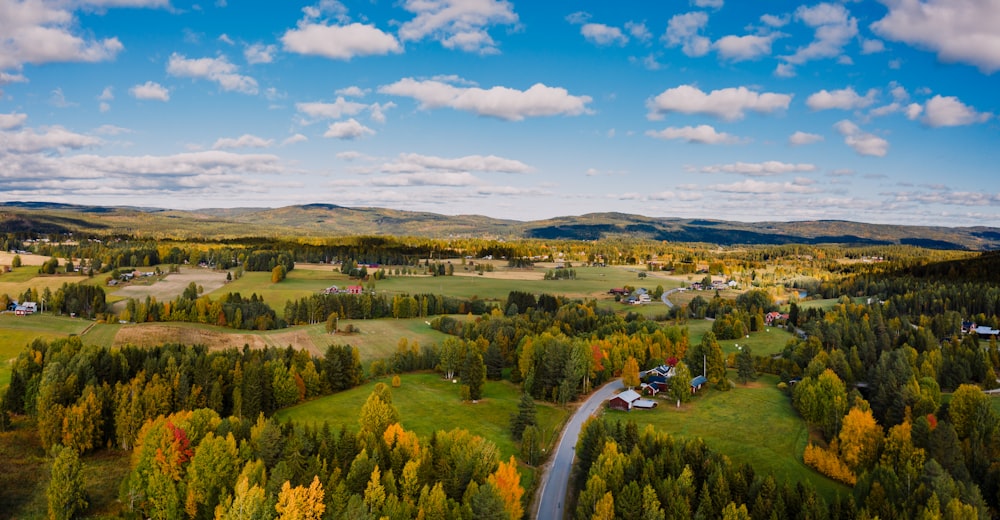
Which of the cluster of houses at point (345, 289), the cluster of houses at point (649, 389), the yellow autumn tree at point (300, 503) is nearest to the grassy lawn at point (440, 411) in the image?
the cluster of houses at point (649, 389)

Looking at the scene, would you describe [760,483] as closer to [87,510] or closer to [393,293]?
[87,510]

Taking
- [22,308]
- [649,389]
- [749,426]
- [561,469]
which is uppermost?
[22,308]

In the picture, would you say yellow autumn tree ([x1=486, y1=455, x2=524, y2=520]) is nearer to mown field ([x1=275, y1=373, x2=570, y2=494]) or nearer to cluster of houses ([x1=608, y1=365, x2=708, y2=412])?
mown field ([x1=275, y1=373, x2=570, y2=494])

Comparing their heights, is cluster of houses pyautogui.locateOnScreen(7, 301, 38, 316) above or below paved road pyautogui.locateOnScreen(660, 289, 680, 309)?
above

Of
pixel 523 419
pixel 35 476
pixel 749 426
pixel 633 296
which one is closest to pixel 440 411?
pixel 523 419

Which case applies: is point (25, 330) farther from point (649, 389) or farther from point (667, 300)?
point (667, 300)

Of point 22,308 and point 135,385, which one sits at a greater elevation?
point 22,308

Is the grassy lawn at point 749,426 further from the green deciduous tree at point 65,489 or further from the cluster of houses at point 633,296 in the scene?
the cluster of houses at point 633,296

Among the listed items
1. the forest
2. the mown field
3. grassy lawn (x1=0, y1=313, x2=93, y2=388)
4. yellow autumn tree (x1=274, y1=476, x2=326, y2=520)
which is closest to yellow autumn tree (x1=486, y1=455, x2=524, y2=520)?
the forest
